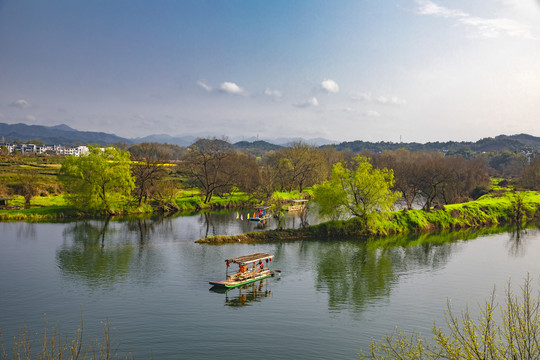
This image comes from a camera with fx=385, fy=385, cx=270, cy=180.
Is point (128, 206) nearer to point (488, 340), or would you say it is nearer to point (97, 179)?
point (97, 179)

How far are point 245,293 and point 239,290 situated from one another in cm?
90

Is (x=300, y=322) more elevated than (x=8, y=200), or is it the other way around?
(x=8, y=200)

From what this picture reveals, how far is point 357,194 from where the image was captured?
58.1 metres

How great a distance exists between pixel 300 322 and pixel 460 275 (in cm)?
2099

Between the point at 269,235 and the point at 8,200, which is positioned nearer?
the point at 269,235

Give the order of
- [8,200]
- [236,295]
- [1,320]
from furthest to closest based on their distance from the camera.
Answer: [8,200] < [236,295] < [1,320]

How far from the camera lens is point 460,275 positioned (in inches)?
1543

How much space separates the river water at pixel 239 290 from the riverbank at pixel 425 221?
128 inches

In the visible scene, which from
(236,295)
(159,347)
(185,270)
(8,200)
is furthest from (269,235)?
(8,200)

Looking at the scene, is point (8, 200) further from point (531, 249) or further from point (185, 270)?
point (531, 249)

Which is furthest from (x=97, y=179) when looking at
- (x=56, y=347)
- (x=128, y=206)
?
(x=56, y=347)

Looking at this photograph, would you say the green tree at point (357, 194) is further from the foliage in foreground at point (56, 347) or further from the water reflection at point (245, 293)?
the foliage in foreground at point (56, 347)

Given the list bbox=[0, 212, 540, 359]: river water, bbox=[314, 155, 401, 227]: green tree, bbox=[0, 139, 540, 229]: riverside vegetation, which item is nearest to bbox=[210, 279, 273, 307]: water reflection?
bbox=[0, 212, 540, 359]: river water

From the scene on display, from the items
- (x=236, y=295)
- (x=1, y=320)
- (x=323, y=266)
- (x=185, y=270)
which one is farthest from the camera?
(x=323, y=266)
